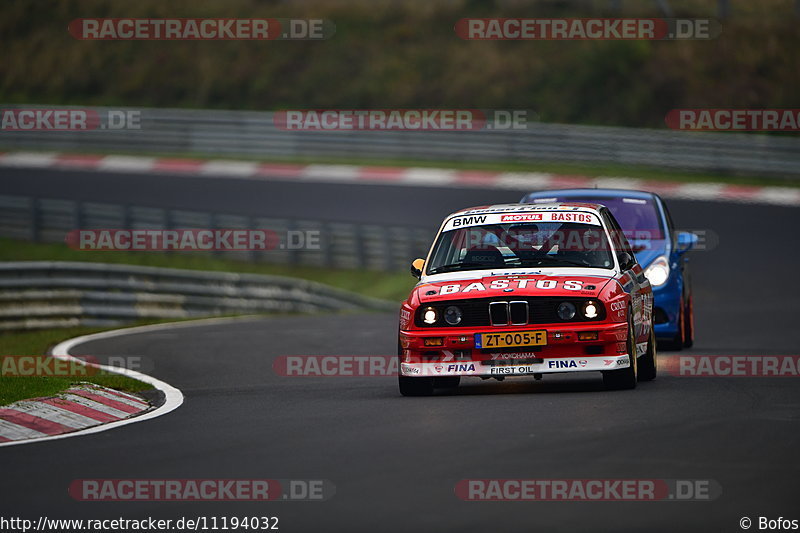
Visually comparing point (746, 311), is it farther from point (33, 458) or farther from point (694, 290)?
point (33, 458)

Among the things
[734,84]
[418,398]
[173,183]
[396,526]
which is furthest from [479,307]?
[734,84]

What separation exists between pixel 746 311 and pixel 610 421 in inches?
500

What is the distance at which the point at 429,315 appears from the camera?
11484 millimetres

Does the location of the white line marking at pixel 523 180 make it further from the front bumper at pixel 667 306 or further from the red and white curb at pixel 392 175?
the front bumper at pixel 667 306

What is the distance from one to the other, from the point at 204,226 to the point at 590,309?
19180mm

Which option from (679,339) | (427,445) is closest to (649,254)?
(679,339)

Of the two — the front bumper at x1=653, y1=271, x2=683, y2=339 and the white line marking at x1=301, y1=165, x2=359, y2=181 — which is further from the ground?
the white line marking at x1=301, y1=165, x2=359, y2=181

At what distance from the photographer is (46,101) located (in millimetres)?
51875

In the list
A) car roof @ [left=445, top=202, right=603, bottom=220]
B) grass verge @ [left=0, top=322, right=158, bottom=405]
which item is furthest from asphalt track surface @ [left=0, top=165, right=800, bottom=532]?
car roof @ [left=445, top=202, right=603, bottom=220]

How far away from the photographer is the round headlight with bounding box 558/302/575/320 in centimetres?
1135

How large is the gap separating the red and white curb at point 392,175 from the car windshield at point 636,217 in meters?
17.2

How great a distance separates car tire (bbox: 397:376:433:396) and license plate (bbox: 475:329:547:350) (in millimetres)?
674

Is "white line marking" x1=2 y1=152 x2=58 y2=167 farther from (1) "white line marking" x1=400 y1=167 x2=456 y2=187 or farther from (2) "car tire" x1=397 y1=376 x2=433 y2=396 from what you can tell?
(2) "car tire" x1=397 y1=376 x2=433 y2=396

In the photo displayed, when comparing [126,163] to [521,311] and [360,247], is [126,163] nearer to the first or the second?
[360,247]
